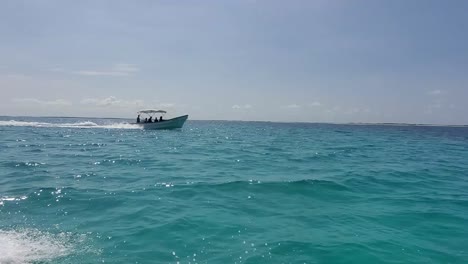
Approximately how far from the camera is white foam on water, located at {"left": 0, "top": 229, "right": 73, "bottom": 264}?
6.66 metres

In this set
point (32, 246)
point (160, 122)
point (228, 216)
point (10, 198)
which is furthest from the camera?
point (160, 122)

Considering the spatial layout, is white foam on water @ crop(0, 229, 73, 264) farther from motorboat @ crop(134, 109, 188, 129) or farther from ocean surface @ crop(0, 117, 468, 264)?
motorboat @ crop(134, 109, 188, 129)

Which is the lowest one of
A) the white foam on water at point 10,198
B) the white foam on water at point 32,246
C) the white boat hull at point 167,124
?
the white foam on water at point 32,246

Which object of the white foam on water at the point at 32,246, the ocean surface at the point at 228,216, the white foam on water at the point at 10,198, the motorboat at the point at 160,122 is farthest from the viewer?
the motorboat at the point at 160,122

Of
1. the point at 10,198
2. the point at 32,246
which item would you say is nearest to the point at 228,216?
the point at 32,246

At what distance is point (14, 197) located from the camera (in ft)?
37.0

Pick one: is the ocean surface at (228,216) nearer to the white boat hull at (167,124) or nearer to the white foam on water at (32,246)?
the white foam on water at (32,246)

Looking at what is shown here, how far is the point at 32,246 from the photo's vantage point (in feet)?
23.9

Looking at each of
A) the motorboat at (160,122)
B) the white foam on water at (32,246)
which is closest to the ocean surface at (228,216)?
the white foam on water at (32,246)

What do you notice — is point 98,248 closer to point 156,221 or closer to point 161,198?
point 156,221

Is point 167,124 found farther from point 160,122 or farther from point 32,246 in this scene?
point 32,246

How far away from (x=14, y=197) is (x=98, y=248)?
19.4 ft

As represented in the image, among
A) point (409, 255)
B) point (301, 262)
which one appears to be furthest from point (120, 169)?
point (409, 255)

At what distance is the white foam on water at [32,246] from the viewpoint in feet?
21.9
